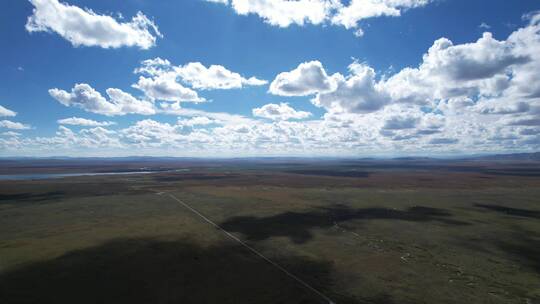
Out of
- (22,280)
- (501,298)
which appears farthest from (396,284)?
(22,280)

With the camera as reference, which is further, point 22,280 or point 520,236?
point 520,236

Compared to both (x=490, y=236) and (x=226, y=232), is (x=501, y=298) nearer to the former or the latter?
(x=490, y=236)

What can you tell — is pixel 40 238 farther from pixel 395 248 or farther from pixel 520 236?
pixel 520 236

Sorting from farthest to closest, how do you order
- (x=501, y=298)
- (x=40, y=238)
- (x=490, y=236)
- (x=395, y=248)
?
(x=490, y=236) → (x=40, y=238) → (x=395, y=248) → (x=501, y=298)

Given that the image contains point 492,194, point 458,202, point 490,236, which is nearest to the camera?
point 490,236

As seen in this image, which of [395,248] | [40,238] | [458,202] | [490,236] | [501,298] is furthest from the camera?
[458,202]

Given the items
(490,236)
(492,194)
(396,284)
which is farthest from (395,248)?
(492,194)

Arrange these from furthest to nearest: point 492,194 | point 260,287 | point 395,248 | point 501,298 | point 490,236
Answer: point 492,194 < point 490,236 < point 395,248 < point 260,287 < point 501,298

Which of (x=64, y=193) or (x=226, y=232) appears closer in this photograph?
(x=226, y=232)
